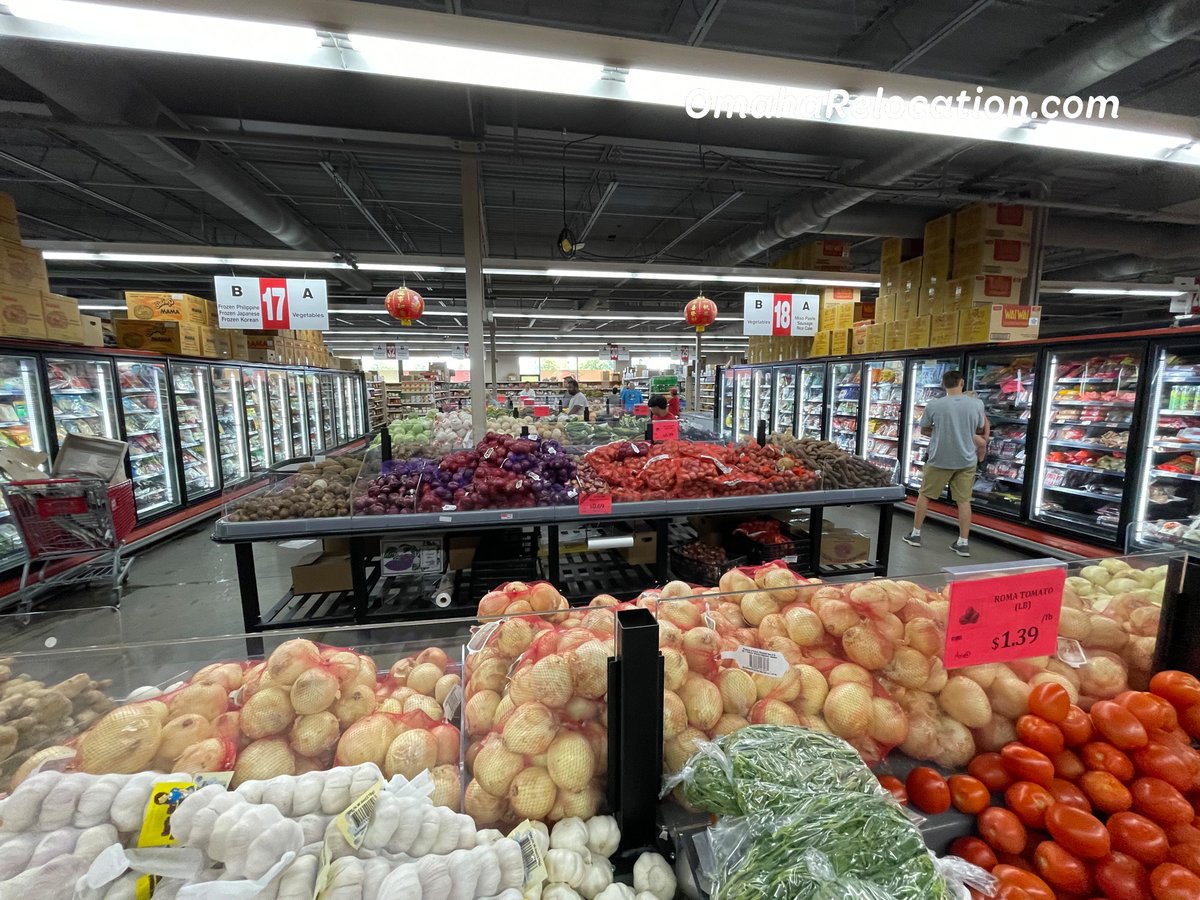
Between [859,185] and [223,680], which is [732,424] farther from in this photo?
[223,680]

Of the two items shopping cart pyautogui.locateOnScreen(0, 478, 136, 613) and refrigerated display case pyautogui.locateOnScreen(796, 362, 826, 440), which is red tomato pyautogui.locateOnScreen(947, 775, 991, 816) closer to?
shopping cart pyautogui.locateOnScreen(0, 478, 136, 613)

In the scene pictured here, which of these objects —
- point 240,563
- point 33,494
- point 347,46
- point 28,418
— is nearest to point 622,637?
point 347,46

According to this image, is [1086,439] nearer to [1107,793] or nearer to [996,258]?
[996,258]

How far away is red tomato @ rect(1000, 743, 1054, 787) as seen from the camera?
1.10 meters

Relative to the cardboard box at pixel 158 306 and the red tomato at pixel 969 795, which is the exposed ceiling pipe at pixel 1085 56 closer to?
the red tomato at pixel 969 795

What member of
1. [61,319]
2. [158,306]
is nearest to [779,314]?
[61,319]

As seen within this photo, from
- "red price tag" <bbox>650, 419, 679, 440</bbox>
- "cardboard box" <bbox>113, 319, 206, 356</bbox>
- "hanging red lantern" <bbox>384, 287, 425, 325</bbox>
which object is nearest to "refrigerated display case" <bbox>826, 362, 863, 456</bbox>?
"red price tag" <bbox>650, 419, 679, 440</bbox>

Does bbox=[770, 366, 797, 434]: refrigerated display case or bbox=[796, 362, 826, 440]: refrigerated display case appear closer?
bbox=[796, 362, 826, 440]: refrigerated display case

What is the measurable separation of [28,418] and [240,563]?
3.74m

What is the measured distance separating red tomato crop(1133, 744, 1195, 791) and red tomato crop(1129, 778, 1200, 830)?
2 cm

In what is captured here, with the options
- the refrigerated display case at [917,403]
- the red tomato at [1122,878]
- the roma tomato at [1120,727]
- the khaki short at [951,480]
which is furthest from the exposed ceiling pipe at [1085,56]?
the red tomato at [1122,878]

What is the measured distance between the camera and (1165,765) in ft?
3.57

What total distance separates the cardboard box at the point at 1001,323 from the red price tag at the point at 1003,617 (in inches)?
250

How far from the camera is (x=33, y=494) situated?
13.5 ft
